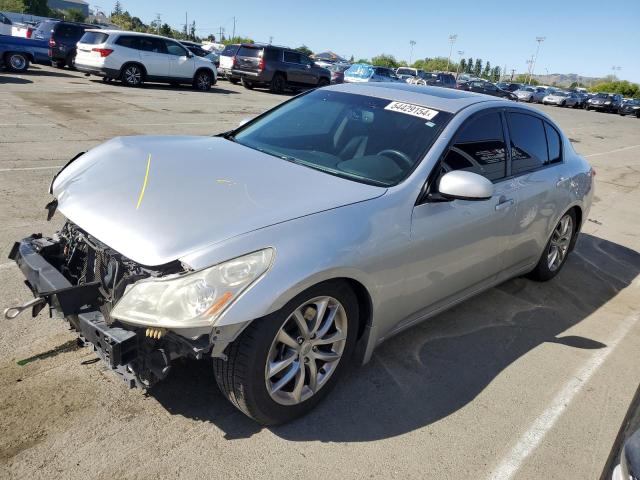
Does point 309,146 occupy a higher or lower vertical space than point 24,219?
higher

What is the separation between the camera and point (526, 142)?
4.41m

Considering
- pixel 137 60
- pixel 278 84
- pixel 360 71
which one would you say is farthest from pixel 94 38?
pixel 360 71

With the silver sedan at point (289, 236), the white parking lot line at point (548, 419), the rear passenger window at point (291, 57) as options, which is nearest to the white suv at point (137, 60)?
the rear passenger window at point (291, 57)

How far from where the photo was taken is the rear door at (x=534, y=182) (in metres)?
4.18

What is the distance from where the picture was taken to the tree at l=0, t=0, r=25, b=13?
7162 centimetres

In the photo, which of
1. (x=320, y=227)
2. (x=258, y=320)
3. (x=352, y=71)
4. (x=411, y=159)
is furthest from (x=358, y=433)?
(x=352, y=71)

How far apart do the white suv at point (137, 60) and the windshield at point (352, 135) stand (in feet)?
51.0

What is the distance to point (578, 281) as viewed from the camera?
5.54m

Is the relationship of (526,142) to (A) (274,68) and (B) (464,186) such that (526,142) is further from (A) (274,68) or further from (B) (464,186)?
(A) (274,68)

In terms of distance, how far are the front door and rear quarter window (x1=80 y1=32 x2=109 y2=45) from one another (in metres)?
16.8

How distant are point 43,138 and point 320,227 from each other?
7913 mm

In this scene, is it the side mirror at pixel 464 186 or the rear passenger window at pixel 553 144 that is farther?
the rear passenger window at pixel 553 144

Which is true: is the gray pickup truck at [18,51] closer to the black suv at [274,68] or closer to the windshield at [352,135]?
the black suv at [274,68]

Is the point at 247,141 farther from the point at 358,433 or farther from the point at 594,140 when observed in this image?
the point at 594,140
